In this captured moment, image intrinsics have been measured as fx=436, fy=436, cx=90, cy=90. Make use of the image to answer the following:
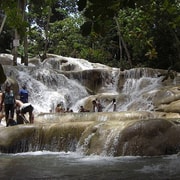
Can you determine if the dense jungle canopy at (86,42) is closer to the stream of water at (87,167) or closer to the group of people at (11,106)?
the group of people at (11,106)

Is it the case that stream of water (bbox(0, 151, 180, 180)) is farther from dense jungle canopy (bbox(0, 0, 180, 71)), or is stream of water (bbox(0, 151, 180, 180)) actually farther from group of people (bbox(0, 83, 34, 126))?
dense jungle canopy (bbox(0, 0, 180, 71))

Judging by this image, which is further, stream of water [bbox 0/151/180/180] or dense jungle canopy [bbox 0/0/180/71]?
dense jungle canopy [bbox 0/0/180/71]

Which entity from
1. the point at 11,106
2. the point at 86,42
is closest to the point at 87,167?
the point at 11,106

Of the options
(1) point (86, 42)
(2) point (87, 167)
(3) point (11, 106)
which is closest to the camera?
(2) point (87, 167)

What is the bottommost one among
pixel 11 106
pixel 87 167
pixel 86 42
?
pixel 87 167

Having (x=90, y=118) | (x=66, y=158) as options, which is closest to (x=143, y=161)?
(x=66, y=158)

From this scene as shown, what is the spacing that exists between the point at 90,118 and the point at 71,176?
729 centimetres

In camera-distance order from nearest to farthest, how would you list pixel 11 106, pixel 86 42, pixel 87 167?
1. pixel 87 167
2. pixel 11 106
3. pixel 86 42

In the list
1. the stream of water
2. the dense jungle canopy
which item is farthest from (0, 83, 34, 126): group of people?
the dense jungle canopy

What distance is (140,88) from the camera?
70.2 feet

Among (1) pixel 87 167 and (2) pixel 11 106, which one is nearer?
(1) pixel 87 167

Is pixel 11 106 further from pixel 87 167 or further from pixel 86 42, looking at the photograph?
pixel 86 42

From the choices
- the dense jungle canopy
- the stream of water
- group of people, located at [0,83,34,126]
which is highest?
the dense jungle canopy

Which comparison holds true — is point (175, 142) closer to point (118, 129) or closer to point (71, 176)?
point (118, 129)
